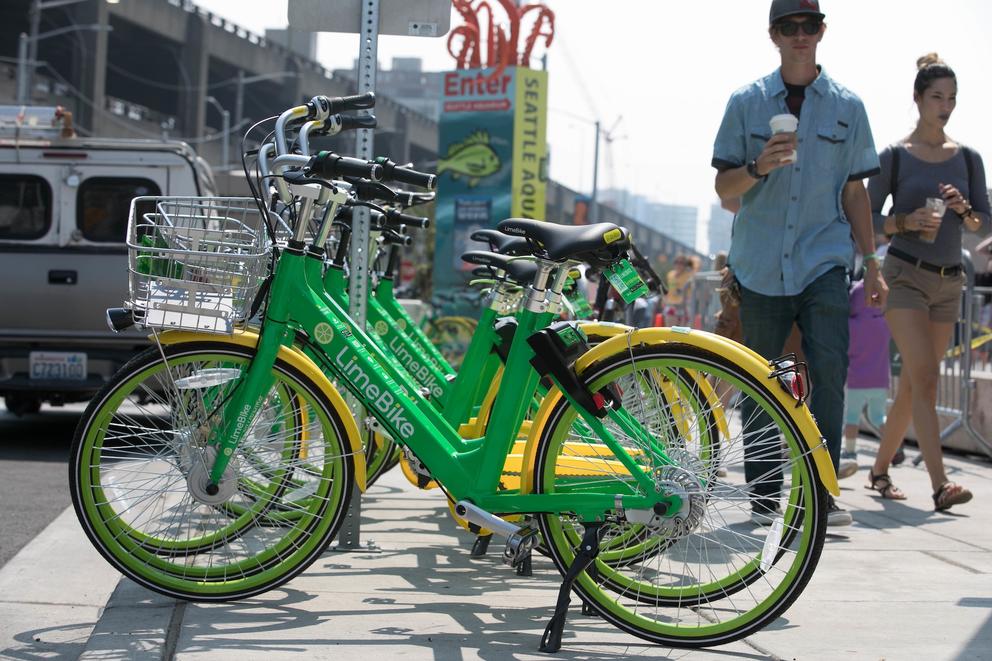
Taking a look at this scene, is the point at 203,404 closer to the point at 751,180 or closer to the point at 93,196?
the point at 751,180

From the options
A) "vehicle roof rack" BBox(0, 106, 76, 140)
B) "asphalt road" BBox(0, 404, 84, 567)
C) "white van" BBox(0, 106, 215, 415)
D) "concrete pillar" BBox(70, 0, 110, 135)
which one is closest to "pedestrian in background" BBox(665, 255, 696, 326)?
"asphalt road" BBox(0, 404, 84, 567)

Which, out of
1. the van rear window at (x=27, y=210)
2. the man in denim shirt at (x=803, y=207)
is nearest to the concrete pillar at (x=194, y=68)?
the van rear window at (x=27, y=210)

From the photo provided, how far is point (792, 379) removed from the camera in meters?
3.81

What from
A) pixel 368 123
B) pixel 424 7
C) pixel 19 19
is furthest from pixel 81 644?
pixel 19 19

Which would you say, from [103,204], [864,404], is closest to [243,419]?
[864,404]

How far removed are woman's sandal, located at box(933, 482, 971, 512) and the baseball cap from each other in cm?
250

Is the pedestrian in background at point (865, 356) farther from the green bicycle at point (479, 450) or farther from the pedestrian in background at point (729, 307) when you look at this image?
the green bicycle at point (479, 450)

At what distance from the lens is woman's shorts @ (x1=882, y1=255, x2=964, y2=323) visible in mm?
6738

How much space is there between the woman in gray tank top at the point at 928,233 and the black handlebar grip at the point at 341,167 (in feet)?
11.9

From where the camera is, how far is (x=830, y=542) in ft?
18.9

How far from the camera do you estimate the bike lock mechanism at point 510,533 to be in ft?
12.9

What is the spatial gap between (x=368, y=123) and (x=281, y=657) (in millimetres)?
1865

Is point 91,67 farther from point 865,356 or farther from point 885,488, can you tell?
point 885,488

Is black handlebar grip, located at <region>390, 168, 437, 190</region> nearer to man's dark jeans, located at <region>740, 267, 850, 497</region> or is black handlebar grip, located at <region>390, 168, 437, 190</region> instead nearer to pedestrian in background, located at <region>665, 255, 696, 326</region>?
man's dark jeans, located at <region>740, 267, 850, 497</region>
